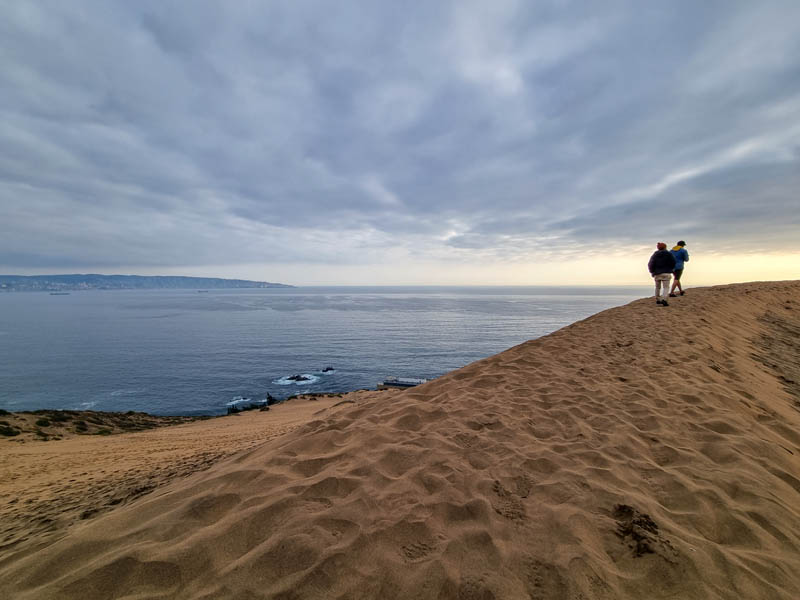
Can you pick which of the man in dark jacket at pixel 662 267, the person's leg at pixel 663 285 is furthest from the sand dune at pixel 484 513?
the person's leg at pixel 663 285

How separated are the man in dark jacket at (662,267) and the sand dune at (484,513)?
366 inches

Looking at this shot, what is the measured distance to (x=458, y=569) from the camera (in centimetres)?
252

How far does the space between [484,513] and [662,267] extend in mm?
15276

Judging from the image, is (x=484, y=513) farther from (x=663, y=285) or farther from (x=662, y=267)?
(x=663, y=285)

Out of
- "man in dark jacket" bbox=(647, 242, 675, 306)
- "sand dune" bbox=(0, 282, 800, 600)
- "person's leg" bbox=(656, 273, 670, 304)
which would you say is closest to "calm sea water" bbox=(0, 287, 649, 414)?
"person's leg" bbox=(656, 273, 670, 304)

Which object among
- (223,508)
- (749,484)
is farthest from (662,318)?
(223,508)

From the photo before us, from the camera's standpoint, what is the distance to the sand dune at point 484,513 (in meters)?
2.46

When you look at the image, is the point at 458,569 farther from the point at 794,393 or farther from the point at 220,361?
the point at 220,361

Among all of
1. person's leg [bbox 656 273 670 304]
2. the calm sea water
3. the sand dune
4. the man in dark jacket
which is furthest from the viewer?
the calm sea water

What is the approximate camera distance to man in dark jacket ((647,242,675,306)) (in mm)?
13312

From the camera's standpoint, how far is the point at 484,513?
3.11 meters

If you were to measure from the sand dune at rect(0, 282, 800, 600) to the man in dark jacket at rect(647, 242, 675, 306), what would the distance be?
9291mm

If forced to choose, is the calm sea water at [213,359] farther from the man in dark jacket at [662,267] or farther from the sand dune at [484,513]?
the sand dune at [484,513]

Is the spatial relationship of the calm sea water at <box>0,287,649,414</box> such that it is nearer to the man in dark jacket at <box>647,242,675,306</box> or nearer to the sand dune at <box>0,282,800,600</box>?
the man in dark jacket at <box>647,242,675,306</box>
